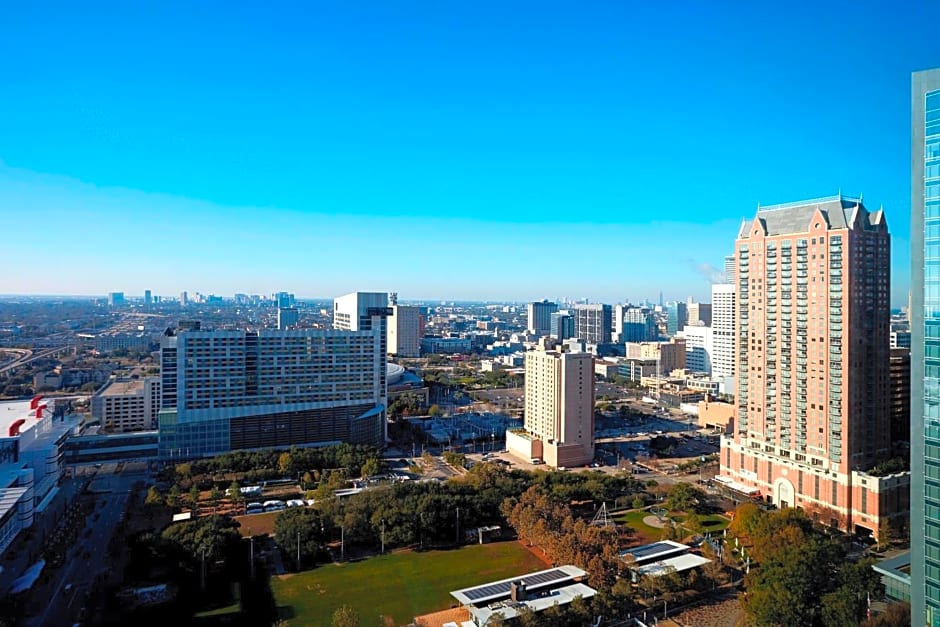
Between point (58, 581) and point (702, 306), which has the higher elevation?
point (702, 306)

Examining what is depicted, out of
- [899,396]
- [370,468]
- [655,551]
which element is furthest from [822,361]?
[370,468]

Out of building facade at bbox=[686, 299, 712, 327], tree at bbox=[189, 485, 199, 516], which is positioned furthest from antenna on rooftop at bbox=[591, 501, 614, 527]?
building facade at bbox=[686, 299, 712, 327]

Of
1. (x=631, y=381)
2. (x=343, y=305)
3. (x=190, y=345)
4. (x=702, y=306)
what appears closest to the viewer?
(x=190, y=345)

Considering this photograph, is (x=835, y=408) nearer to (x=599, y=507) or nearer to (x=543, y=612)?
(x=599, y=507)

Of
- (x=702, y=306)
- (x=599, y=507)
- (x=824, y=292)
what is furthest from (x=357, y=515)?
(x=702, y=306)

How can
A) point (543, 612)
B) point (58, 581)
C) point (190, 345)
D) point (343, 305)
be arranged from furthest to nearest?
point (343, 305) < point (190, 345) < point (58, 581) < point (543, 612)

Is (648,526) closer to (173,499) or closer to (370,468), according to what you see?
(370,468)

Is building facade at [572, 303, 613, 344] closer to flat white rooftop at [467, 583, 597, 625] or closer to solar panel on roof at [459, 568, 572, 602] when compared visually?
solar panel on roof at [459, 568, 572, 602]
